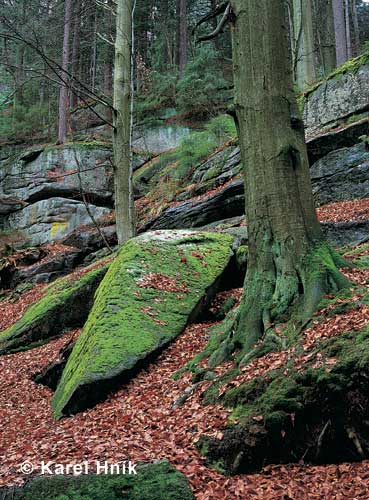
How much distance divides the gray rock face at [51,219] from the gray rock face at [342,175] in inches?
488

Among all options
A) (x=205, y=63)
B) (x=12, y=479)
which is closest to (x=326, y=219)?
(x=12, y=479)

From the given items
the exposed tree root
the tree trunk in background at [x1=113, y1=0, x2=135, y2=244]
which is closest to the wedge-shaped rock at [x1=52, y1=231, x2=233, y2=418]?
the tree trunk in background at [x1=113, y1=0, x2=135, y2=244]

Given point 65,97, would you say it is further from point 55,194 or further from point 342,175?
point 342,175

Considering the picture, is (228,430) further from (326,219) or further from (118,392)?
(326,219)

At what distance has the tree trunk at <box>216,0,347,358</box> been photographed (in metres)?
4.80

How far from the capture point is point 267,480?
3111 mm

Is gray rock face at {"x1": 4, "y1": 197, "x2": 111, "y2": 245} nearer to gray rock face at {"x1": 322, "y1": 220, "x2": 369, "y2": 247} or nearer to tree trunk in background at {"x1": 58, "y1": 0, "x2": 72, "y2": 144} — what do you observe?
tree trunk in background at {"x1": 58, "y1": 0, "x2": 72, "y2": 144}

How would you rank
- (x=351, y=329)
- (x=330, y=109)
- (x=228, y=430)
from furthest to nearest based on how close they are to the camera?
(x=330, y=109), (x=351, y=329), (x=228, y=430)

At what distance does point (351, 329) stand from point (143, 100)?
79.0 ft

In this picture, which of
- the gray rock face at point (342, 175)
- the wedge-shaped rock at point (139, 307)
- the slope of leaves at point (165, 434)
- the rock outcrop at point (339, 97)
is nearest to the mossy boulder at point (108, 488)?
the slope of leaves at point (165, 434)

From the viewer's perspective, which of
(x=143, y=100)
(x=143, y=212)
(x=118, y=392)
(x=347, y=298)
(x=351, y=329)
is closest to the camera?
(x=351, y=329)

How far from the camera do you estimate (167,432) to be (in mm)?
4012

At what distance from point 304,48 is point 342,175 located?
268 inches

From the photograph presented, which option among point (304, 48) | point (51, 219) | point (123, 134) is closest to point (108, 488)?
point (123, 134)
